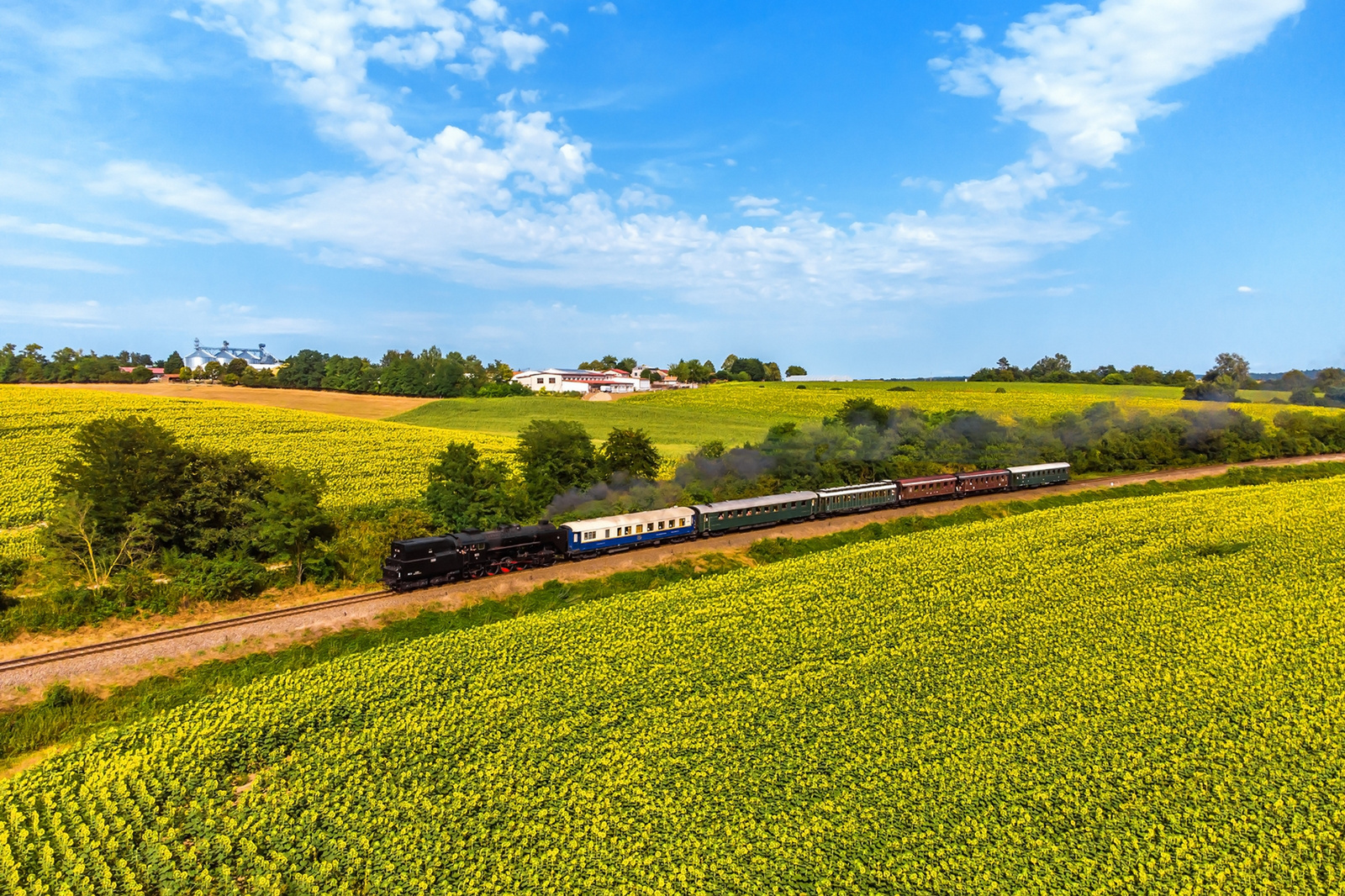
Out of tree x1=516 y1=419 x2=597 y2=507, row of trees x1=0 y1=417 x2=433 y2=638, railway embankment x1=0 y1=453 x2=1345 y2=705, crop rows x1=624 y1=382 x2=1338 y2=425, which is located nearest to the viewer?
railway embankment x1=0 y1=453 x2=1345 y2=705

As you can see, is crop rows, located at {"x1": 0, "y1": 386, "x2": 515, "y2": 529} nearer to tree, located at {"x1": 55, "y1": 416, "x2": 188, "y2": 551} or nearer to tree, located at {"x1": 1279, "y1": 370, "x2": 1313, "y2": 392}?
tree, located at {"x1": 55, "y1": 416, "x2": 188, "y2": 551}

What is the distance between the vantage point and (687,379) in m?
187

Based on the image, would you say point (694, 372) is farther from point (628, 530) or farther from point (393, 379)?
point (628, 530)

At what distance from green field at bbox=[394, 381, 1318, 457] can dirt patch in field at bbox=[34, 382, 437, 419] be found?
4.89 m

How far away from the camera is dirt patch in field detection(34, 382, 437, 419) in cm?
9094

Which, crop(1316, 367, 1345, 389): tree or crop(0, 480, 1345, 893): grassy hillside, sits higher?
crop(1316, 367, 1345, 389): tree

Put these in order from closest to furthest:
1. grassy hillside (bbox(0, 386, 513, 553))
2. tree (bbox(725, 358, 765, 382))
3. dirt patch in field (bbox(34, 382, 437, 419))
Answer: grassy hillside (bbox(0, 386, 513, 553)) → dirt patch in field (bbox(34, 382, 437, 419)) → tree (bbox(725, 358, 765, 382))

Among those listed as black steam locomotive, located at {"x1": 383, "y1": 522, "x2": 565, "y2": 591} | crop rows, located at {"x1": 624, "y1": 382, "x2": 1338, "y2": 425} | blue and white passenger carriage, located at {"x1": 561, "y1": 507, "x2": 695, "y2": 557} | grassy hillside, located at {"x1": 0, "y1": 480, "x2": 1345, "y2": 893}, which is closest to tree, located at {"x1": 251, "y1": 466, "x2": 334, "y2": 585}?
black steam locomotive, located at {"x1": 383, "y1": 522, "x2": 565, "y2": 591}

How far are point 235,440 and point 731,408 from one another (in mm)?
67994

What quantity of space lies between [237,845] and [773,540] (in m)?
29.5

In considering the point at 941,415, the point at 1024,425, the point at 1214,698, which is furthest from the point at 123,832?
the point at 1024,425

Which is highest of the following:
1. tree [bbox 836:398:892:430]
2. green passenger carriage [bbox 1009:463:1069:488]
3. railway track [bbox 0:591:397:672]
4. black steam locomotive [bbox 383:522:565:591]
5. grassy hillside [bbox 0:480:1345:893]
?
tree [bbox 836:398:892:430]

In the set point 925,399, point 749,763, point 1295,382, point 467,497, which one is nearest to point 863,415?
point 467,497

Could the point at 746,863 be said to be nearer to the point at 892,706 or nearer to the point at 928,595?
the point at 892,706
